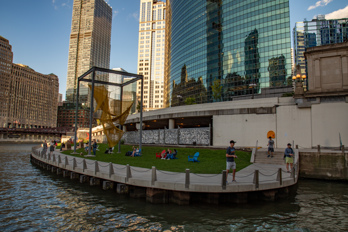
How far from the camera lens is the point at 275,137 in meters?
30.0

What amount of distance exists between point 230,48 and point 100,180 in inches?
3019

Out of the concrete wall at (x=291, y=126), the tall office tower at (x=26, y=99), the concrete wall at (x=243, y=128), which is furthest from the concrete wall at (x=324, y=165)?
the tall office tower at (x=26, y=99)

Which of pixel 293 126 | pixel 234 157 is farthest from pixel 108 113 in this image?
pixel 293 126

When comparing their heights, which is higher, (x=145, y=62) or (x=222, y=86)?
(x=145, y=62)

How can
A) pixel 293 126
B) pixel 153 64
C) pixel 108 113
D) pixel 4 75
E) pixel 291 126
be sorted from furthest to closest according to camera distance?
pixel 153 64, pixel 4 75, pixel 291 126, pixel 293 126, pixel 108 113

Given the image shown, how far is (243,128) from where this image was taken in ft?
104

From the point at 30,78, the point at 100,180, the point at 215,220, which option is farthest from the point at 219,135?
the point at 30,78

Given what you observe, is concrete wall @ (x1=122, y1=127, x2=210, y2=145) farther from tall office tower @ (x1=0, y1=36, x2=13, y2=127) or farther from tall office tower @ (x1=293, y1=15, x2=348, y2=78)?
tall office tower @ (x1=0, y1=36, x2=13, y2=127)

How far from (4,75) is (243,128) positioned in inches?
7382

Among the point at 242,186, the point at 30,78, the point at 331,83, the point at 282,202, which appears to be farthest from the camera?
the point at 30,78

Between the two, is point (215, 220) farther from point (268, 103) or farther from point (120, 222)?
point (268, 103)

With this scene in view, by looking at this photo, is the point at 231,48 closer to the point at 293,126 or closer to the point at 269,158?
the point at 293,126

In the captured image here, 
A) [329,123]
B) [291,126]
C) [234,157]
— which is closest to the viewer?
[234,157]

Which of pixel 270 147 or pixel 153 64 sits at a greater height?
pixel 153 64
